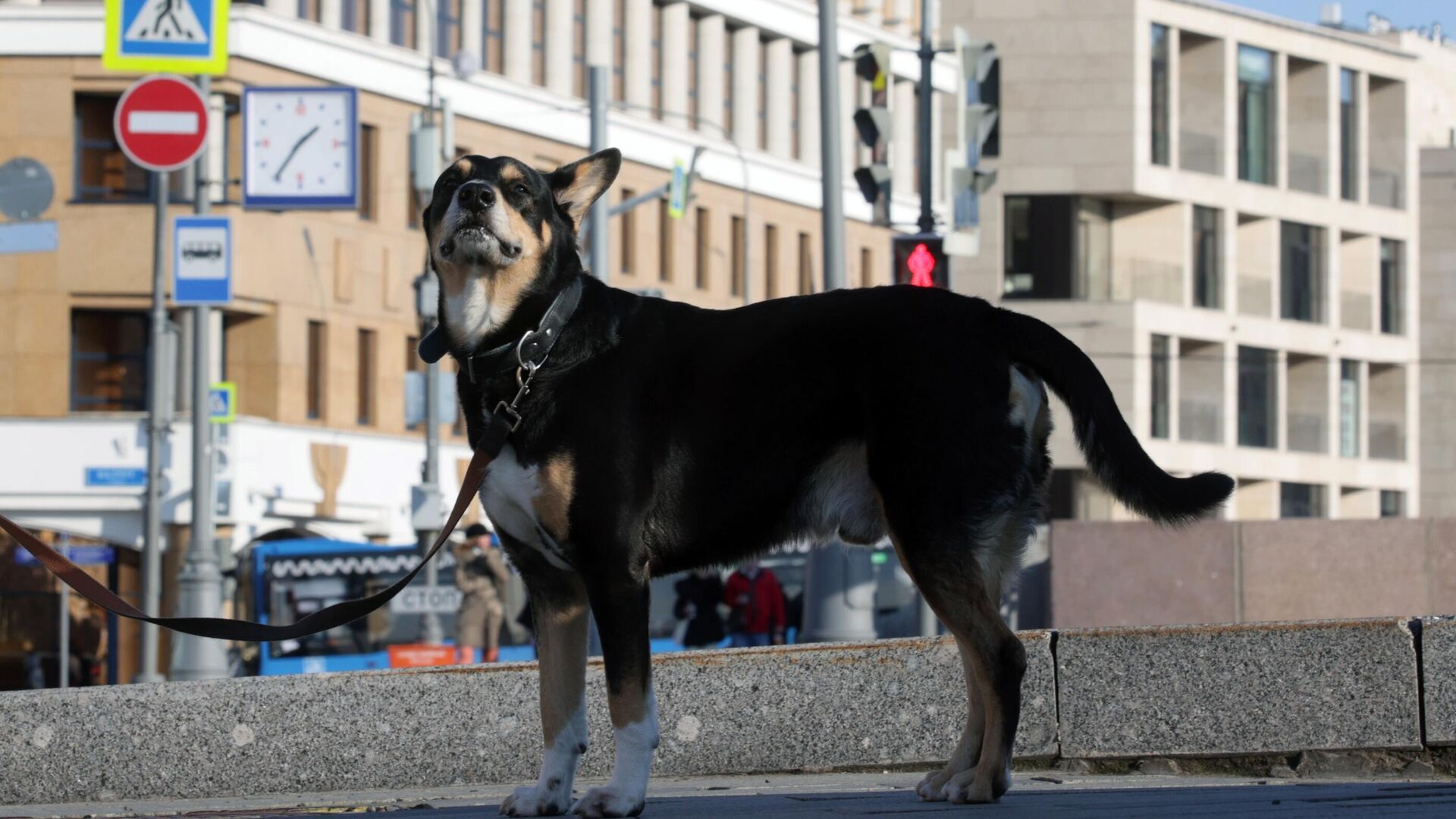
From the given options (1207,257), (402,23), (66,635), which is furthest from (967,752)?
(1207,257)

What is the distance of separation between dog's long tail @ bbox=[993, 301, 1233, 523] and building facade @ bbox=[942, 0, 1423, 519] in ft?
181

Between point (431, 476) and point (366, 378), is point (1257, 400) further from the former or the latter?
point (431, 476)

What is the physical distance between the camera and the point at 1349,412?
226 feet

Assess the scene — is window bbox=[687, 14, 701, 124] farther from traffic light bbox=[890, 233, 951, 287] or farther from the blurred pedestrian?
traffic light bbox=[890, 233, 951, 287]

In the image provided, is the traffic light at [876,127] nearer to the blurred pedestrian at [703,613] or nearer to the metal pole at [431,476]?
the blurred pedestrian at [703,613]

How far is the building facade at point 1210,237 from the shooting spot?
2566 inches

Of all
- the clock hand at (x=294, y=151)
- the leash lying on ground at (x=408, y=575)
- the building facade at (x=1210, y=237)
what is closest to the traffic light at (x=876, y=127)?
the clock hand at (x=294, y=151)

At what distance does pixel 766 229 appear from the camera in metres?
61.3

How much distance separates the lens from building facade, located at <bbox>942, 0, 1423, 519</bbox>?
6519 cm

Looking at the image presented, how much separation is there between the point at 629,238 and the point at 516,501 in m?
50.1

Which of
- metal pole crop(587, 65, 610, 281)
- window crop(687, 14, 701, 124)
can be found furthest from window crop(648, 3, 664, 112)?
metal pole crop(587, 65, 610, 281)

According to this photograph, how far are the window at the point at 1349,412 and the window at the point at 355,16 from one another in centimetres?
3023

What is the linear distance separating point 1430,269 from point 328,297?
36.7 meters

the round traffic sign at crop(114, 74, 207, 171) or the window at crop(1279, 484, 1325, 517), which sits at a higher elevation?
the round traffic sign at crop(114, 74, 207, 171)
